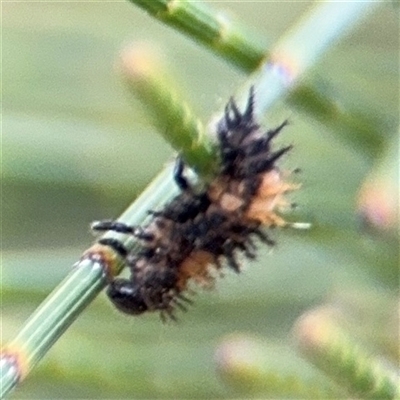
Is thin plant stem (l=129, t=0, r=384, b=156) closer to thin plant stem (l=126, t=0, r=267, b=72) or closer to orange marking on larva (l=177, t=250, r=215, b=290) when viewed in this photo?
thin plant stem (l=126, t=0, r=267, b=72)

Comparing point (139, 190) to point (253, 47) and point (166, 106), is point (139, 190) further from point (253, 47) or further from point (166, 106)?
point (166, 106)

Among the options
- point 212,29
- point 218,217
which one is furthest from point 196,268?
point 212,29

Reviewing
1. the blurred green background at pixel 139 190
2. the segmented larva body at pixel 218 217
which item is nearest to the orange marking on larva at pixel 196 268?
the segmented larva body at pixel 218 217

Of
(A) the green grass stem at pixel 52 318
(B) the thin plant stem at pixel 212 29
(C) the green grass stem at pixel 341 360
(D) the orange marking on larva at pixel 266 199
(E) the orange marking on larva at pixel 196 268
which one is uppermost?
(B) the thin plant stem at pixel 212 29

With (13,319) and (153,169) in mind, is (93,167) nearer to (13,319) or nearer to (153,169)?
(153,169)

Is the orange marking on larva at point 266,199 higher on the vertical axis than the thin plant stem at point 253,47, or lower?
lower

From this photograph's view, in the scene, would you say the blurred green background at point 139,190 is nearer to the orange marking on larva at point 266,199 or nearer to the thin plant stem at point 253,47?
the thin plant stem at point 253,47

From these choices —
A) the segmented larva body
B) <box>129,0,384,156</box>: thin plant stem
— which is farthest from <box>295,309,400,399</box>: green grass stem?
<box>129,0,384,156</box>: thin plant stem
